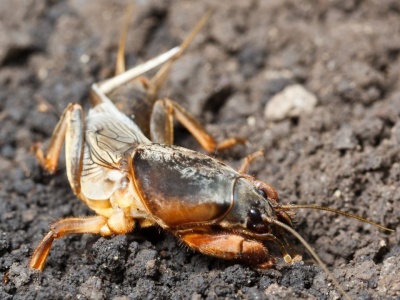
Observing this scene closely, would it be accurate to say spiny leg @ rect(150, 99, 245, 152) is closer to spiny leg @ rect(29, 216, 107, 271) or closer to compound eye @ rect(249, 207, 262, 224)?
spiny leg @ rect(29, 216, 107, 271)

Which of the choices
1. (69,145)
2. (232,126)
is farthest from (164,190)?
(232,126)

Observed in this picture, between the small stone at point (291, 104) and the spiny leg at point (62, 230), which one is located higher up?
the spiny leg at point (62, 230)

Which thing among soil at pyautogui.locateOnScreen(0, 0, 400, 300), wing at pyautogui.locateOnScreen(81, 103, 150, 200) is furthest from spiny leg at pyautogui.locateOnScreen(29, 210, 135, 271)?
wing at pyautogui.locateOnScreen(81, 103, 150, 200)

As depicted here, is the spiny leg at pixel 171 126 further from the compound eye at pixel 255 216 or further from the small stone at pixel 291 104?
the compound eye at pixel 255 216

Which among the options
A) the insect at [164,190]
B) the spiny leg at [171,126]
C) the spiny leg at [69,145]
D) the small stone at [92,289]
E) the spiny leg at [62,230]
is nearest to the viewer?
the small stone at [92,289]

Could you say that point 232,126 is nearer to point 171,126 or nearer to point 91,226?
point 171,126

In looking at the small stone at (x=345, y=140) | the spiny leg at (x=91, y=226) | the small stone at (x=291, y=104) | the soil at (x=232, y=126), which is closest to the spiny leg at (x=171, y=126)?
the soil at (x=232, y=126)

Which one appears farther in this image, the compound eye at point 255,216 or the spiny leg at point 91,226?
the spiny leg at point 91,226
